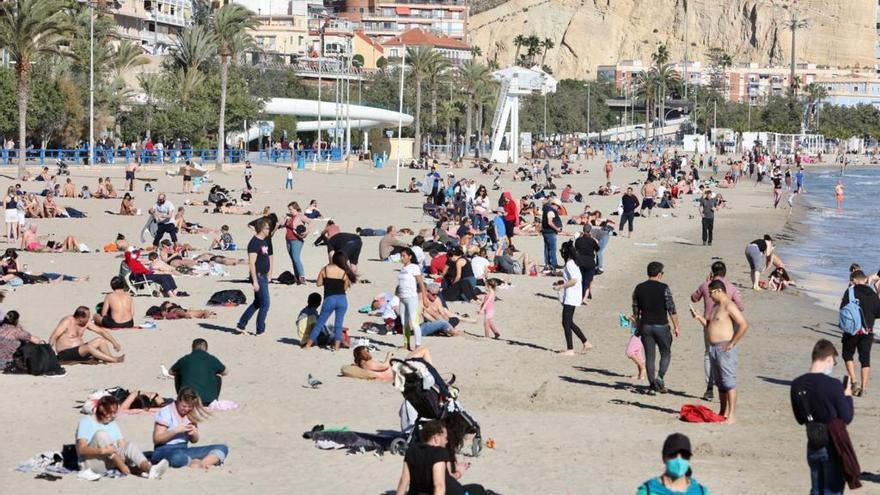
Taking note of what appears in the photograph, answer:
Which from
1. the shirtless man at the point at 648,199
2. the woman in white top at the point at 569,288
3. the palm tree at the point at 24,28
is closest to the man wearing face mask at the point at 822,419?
the woman in white top at the point at 569,288

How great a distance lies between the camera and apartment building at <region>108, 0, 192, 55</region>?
95.8m

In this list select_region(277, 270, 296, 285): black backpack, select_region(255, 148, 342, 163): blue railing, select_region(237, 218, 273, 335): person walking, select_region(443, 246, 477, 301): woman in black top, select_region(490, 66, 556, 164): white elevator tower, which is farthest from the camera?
select_region(490, 66, 556, 164): white elevator tower

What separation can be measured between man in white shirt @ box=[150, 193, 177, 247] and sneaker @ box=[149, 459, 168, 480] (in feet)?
47.6

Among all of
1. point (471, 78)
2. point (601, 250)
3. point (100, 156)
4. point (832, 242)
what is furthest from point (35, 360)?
point (471, 78)

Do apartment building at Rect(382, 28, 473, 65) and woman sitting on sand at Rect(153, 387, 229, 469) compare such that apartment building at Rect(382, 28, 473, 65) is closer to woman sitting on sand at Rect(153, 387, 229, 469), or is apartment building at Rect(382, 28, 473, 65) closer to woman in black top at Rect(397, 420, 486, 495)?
woman sitting on sand at Rect(153, 387, 229, 469)

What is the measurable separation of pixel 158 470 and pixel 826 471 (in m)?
4.60

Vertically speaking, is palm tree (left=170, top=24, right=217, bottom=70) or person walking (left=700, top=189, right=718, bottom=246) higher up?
palm tree (left=170, top=24, right=217, bottom=70)

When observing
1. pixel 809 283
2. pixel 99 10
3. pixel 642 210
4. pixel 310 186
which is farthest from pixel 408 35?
pixel 809 283

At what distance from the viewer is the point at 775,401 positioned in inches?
539

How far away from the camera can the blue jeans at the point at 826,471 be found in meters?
8.27

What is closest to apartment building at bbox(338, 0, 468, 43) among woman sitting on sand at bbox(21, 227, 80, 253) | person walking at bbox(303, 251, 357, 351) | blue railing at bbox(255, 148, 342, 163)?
blue railing at bbox(255, 148, 342, 163)

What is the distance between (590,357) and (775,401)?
9.20 feet

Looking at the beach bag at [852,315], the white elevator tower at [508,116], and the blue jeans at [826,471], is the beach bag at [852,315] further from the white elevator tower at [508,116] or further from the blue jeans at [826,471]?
the white elevator tower at [508,116]

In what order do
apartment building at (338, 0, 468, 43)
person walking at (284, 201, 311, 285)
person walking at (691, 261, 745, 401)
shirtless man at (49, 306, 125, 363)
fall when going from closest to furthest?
person walking at (691, 261, 745, 401), shirtless man at (49, 306, 125, 363), person walking at (284, 201, 311, 285), apartment building at (338, 0, 468, 43)
